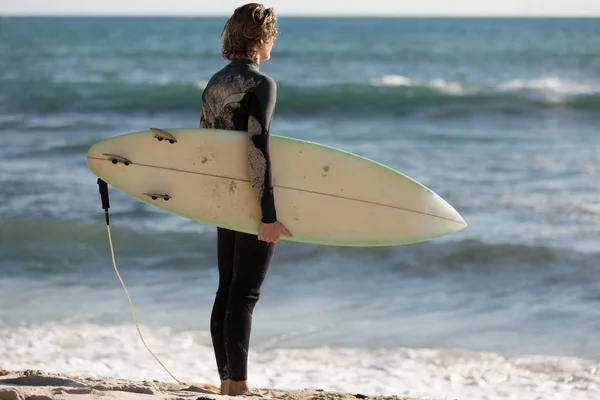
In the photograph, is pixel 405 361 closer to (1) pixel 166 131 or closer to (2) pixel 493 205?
(1) pixel 166 131

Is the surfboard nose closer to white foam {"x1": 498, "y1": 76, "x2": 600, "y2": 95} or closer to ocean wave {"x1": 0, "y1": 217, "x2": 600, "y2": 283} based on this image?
ocean wave {"x1": 0, "y1": 217, "x2": 600, "y2": 283}

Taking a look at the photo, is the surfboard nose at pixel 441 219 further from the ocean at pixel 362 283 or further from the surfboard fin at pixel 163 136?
the surfboard fin at pixel 163 136

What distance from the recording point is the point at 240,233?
2459 millimetres

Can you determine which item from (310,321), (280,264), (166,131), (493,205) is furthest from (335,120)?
(166,131)

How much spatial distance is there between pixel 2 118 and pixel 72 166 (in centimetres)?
545

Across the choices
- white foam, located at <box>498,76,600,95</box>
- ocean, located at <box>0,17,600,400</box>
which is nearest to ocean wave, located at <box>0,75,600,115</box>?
white foam, located at <box>498,76,600,95</box>

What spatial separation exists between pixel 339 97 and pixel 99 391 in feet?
47.2

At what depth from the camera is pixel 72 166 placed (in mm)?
8836

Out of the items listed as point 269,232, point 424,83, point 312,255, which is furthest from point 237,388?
point 424,83

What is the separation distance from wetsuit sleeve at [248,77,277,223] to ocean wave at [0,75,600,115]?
41.5ft

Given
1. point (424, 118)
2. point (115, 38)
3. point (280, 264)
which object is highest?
point (115, 38)

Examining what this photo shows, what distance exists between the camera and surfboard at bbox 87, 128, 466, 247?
9.06ft

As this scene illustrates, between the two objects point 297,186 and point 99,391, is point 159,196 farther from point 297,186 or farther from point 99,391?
point 99,391

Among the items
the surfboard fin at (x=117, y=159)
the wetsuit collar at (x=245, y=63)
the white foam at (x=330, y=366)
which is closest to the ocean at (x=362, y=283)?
the white foam at (x=330, y=366)
